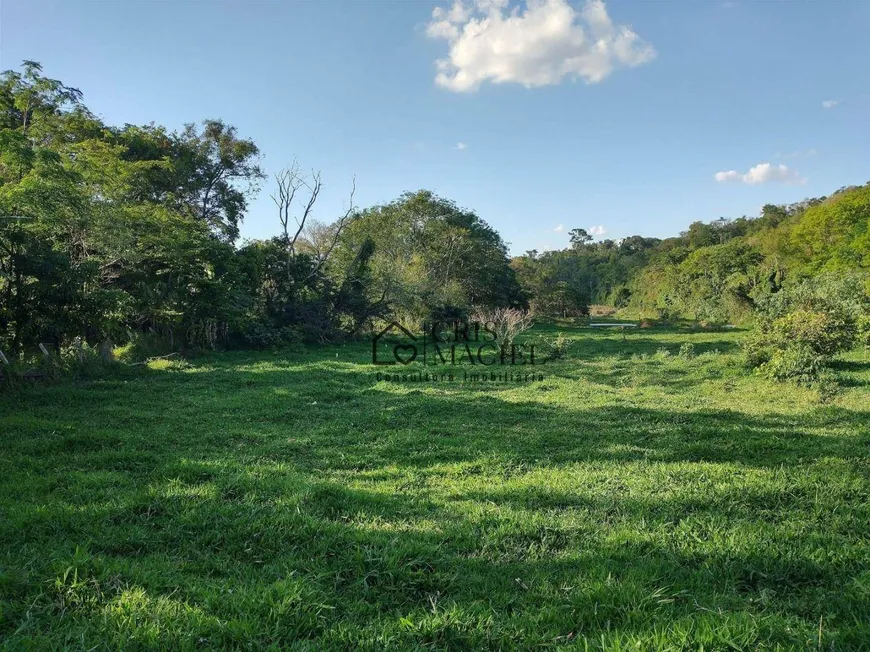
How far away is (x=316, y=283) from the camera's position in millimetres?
19172

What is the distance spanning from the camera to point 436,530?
3.12 metres

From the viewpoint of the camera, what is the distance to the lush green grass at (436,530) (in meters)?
2.06

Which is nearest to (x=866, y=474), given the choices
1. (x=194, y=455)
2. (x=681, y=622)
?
(x=681, y=622)

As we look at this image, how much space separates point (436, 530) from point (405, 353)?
13.3 meters

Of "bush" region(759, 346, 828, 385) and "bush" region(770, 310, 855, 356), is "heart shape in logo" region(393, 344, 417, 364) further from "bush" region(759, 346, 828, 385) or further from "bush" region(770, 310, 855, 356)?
"bush" region(770, 310, 855, 356)

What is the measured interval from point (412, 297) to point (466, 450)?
1578 cm

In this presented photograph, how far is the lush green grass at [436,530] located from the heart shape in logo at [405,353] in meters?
7.60

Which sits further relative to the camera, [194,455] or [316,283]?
[316,283]

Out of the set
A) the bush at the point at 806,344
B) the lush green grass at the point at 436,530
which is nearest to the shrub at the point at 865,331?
the bush at the point at 806,344

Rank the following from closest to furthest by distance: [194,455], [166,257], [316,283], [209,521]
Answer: [209,521] → [194,455] → [166,257] → [316,283]

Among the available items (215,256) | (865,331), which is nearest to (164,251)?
(215,256)

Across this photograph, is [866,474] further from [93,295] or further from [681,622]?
[93,295]

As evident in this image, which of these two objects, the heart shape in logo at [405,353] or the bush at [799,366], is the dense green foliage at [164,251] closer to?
the heart shape in logo at [405,353]

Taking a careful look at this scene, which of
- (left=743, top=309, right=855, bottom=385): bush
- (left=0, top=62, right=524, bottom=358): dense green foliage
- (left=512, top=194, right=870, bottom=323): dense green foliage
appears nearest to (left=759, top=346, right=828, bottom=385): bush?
(left=743, top=309, right=855, bottom=385): bush
